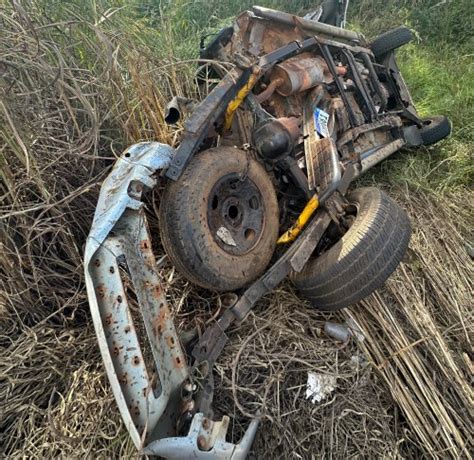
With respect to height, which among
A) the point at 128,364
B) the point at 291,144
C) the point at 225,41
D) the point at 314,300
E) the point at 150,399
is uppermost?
the point at 225,41

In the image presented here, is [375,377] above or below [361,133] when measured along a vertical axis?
below

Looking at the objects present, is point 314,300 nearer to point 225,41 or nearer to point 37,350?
point 37,350

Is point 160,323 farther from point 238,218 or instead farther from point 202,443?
point 238,218

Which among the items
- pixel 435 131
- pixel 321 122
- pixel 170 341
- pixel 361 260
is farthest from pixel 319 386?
pixel 435 131

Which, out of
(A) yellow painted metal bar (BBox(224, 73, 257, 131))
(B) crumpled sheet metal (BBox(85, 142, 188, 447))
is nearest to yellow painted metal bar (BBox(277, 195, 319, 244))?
(A) yellow painted metal bar (BBox(224, 73, 257, 131))

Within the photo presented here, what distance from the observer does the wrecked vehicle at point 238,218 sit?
1723 mm

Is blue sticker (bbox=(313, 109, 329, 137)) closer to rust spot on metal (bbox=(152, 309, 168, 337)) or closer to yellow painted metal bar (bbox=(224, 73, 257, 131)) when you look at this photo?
yellow painted metal bar (bbox=(224, 73, 257, 131))

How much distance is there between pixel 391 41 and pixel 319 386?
302 cm

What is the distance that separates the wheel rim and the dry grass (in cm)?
39

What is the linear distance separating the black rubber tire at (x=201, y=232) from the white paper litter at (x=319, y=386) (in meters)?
0.60

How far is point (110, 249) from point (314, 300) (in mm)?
1164

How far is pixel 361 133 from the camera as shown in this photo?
2947 millimetres

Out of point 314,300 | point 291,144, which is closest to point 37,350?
point 314,300

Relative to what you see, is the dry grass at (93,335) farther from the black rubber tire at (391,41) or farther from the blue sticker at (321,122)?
the black rubber tire at (391,41)
